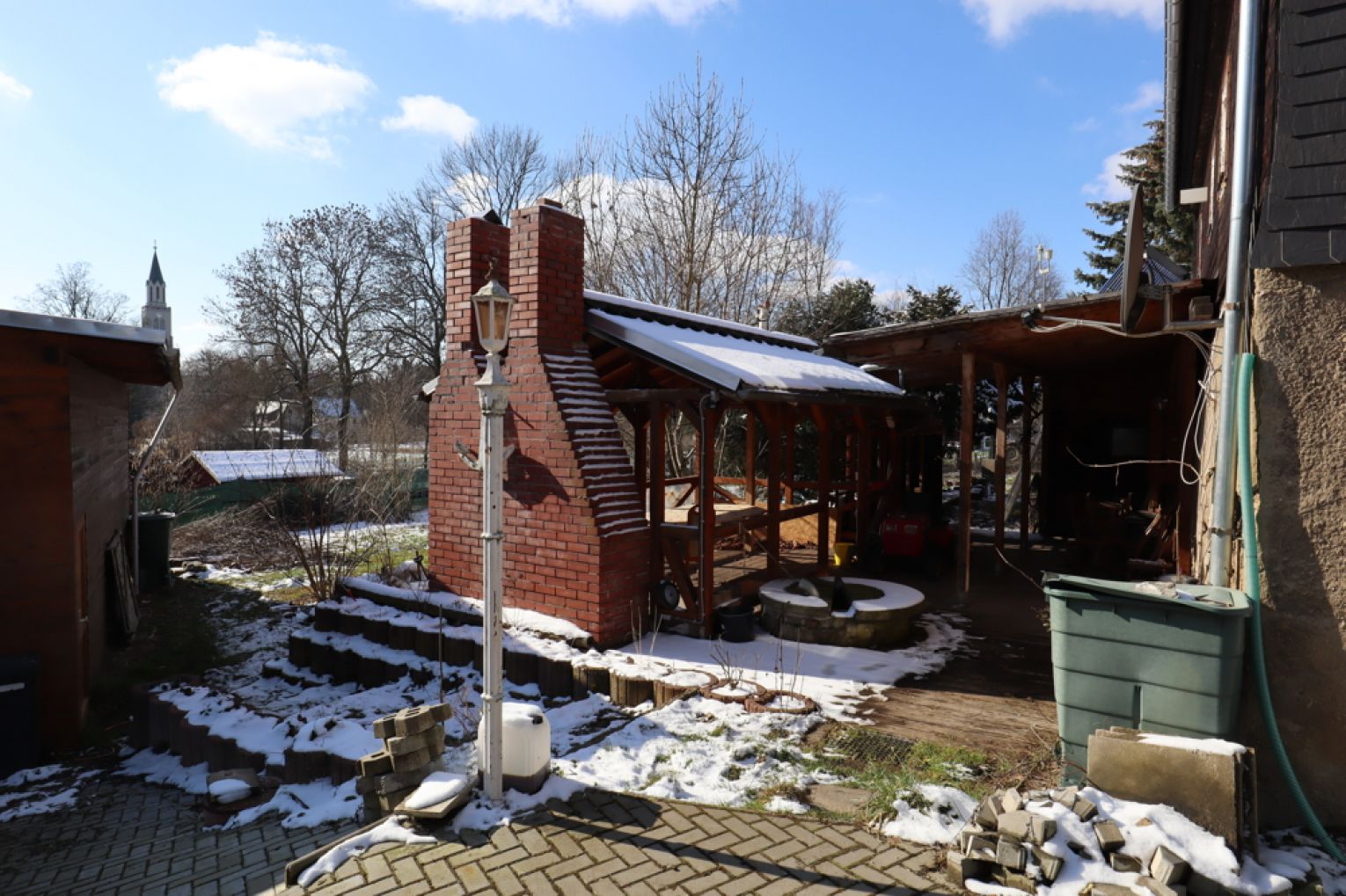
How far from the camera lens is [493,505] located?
430cm

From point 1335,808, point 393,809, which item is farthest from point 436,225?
point 1335,808

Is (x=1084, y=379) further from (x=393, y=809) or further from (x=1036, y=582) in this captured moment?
(x=393, y=809)

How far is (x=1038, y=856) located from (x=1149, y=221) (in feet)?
87.1

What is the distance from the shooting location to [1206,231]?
8180mm

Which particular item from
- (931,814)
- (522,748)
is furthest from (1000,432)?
(522,748)

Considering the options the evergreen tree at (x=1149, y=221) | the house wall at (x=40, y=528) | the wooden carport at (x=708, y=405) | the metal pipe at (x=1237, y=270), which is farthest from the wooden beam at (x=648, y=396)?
the evergreen tree at (x=1149, y=221)

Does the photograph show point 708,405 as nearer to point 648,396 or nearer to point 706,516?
point 648,396

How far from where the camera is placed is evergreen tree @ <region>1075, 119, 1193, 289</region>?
75.4 feet

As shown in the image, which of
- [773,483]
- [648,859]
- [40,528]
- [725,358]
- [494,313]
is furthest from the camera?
[773,483]

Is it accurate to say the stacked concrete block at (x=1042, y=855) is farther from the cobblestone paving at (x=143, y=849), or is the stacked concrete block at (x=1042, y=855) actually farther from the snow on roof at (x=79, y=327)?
the snow on roof at (x=79, y=327)

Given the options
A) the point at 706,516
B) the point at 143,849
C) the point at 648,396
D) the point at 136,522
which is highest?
the point at 648,396

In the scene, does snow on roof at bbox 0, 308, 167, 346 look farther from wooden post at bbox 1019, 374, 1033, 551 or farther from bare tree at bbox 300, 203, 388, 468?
bare tree at bbox 300, 203, 388, 468

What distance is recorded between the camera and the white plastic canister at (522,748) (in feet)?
14.1

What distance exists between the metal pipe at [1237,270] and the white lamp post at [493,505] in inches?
163
